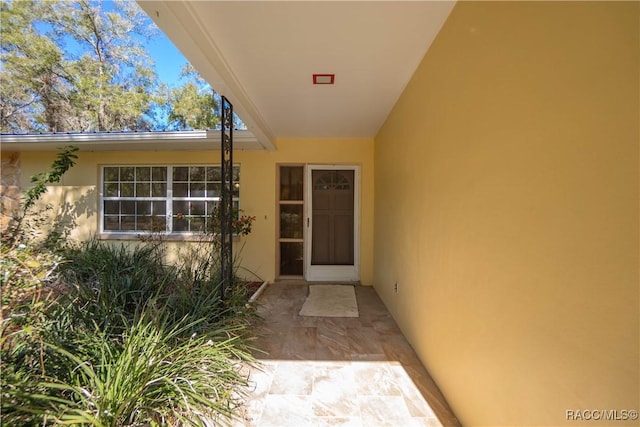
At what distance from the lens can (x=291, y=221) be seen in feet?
15.2

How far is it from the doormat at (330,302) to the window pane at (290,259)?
0.65 metres

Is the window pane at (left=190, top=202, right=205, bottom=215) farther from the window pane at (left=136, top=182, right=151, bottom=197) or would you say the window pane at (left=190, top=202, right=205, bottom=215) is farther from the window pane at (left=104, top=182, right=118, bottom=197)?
the window pane at (left=104, top=182, right=118, bottom=197)

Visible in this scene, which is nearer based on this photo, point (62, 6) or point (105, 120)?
point (62, 6)

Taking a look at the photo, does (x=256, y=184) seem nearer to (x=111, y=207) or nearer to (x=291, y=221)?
(x=291, y=221)

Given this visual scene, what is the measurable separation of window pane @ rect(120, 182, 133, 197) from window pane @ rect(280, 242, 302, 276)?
9.95 feet

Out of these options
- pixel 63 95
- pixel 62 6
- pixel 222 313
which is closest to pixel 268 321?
pixel 222 313

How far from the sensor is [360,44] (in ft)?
6.07

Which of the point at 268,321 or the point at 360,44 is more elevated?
the point at 360,44

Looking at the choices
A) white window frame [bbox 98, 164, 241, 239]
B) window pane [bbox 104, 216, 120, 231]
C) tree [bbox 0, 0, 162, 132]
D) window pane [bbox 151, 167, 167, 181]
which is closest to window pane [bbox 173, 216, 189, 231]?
white window frame [bbox 98, 164, 241, 239]

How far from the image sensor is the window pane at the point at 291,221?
4.62 meters

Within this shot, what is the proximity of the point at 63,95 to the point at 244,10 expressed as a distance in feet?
37.3

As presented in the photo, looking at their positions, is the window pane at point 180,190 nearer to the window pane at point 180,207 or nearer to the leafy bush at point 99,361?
the window pane at point 180,207

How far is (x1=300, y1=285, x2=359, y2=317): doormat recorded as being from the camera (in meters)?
3.06

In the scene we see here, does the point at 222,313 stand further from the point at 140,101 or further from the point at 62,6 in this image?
the point at 62,6
